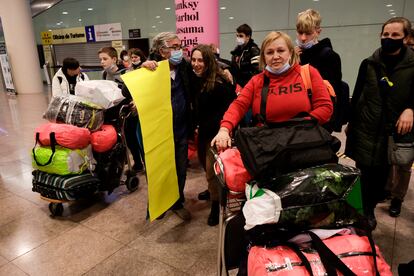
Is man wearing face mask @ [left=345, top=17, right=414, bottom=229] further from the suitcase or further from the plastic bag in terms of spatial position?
the suitcase

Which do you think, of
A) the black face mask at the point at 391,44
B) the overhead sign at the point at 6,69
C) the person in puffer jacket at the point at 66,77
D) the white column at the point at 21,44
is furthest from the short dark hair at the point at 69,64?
the overhead sign at the point at 6,69

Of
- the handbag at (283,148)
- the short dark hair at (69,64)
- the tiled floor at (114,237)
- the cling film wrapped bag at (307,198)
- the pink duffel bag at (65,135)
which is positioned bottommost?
the tiled floor at (114,237)

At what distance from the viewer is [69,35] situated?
13.4 meters

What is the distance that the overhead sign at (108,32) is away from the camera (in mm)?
11359

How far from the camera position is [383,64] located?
214 cm

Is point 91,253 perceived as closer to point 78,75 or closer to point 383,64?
point 78,75

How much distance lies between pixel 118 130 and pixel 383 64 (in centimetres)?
248

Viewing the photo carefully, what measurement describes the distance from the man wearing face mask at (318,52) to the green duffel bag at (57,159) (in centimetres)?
207

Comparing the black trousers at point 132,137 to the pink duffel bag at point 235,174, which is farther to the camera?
the black trousers at point 132,137

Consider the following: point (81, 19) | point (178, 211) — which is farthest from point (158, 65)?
point (81, 19)

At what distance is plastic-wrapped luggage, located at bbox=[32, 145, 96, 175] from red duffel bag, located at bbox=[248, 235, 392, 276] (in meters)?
2.03

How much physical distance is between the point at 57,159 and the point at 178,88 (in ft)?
4.00

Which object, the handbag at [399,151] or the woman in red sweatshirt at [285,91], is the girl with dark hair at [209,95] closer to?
the woman in red sweatshirt at [285,91]

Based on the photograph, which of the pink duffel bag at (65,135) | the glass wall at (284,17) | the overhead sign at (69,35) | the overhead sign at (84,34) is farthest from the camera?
the overhead sign at (69,35)
